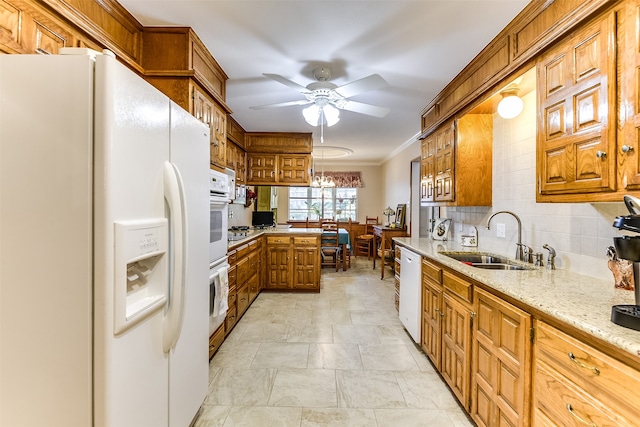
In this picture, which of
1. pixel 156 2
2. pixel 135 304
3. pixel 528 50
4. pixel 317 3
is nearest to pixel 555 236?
pixel 528 50

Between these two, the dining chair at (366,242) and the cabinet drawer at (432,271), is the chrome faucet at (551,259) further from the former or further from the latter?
the dining chair at (366,242)

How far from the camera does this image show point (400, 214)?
6.12 meters

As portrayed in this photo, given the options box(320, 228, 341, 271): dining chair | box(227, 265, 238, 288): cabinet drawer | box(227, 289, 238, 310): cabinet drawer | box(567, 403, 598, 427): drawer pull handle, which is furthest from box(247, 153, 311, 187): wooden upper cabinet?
box(567, 403, 598, 427): drawer pull handle

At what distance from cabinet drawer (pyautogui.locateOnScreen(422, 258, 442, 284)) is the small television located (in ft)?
11.4

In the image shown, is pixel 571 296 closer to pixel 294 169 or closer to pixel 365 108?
pixel 365 108

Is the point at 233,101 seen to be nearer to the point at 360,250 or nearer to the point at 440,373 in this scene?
the point at 440,373

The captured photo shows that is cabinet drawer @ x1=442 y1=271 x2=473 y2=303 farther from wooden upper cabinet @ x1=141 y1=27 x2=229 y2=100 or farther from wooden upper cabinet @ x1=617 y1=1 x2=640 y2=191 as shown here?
wooden upper cabinet @ x1=141 y1=27 x2=229 y2=100

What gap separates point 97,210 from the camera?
93cm

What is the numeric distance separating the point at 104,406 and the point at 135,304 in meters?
0.32

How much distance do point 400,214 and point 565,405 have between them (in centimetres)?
519

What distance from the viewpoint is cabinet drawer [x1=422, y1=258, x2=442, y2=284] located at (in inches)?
86.2

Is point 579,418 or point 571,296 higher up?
point 571,296

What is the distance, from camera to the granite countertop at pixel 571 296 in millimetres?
893

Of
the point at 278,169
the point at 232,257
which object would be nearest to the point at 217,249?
the point at 232,257
